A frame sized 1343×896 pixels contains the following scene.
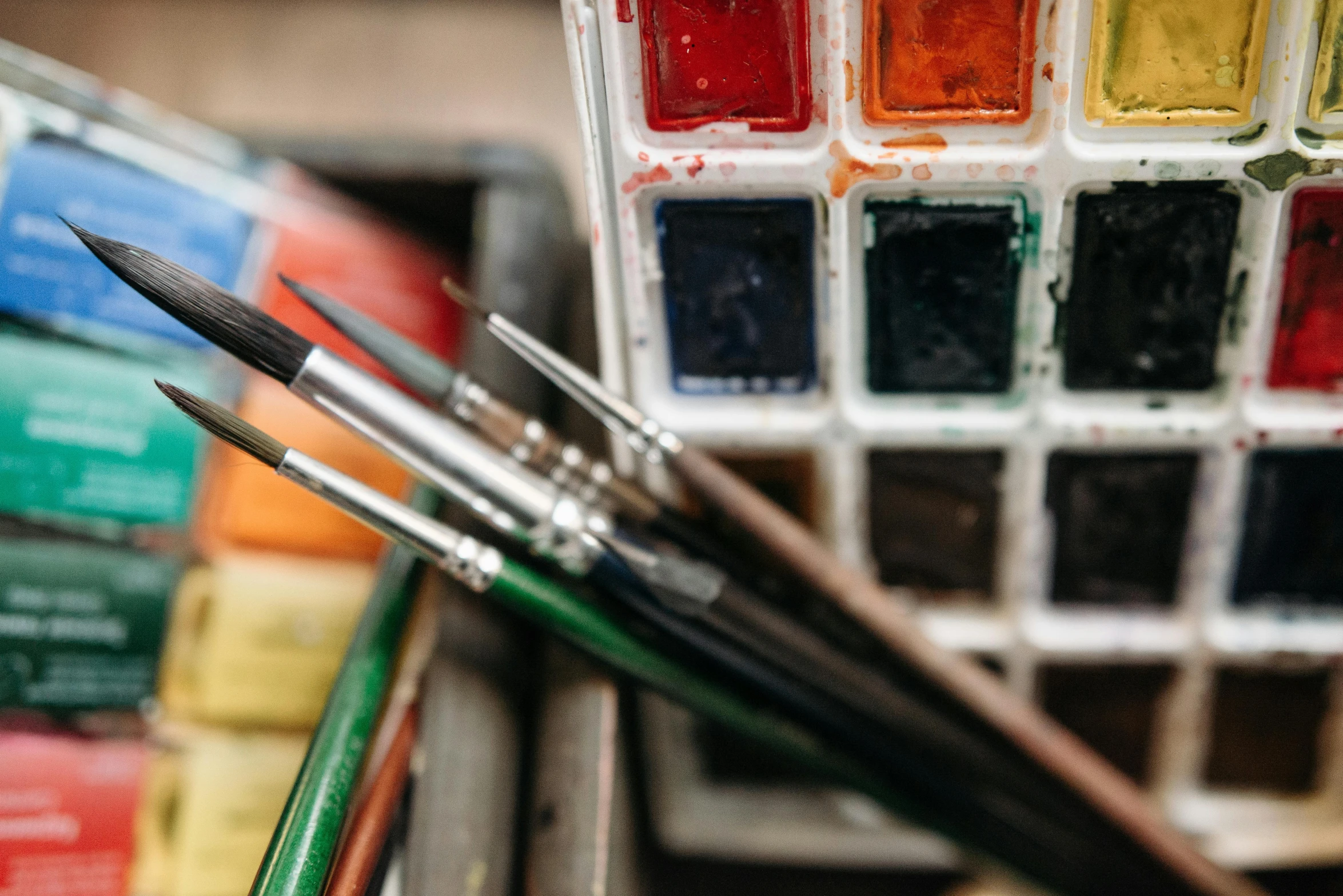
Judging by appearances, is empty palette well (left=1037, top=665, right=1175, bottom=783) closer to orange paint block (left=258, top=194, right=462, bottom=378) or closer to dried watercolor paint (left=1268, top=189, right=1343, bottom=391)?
dried watercolor paint (left=1268, top=189, right=1343, bottom=391)

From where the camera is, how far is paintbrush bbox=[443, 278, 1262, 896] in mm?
435

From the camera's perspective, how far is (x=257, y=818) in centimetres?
49

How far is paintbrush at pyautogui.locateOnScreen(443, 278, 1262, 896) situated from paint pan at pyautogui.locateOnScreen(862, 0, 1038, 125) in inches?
7.1

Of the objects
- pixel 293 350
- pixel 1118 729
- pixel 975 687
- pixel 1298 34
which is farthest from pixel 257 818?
pixel 1298 34

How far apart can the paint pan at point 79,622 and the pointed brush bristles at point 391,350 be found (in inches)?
7.7

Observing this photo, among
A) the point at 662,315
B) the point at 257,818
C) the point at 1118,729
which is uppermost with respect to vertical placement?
the point at 662,315

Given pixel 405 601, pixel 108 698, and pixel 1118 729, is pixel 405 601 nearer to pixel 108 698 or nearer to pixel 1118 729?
pixel 108 698

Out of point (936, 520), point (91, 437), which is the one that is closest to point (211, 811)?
point (91, 437)

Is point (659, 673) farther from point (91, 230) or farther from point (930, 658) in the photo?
point (91, 230)

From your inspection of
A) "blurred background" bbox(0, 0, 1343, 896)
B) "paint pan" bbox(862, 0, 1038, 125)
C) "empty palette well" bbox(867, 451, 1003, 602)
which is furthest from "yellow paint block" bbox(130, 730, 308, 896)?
"paint pan" bbox(862, 0, 1038, 125)

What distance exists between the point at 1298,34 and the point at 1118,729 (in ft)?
1.25

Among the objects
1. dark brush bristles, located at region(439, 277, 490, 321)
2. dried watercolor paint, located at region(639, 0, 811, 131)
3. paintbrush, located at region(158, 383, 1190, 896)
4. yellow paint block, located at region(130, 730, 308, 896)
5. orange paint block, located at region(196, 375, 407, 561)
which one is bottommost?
yellow paint block, located at region(130, 730, 308, 896)

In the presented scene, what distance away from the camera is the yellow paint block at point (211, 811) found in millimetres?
475

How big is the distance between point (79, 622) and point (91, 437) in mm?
102
